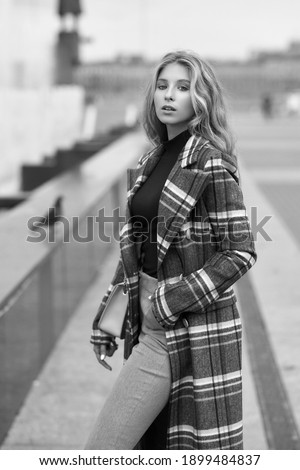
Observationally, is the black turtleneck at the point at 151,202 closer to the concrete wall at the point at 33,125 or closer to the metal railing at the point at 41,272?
the metal railing at the point at 41,272

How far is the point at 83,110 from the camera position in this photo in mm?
34094

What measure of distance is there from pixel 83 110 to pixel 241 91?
1895 inches

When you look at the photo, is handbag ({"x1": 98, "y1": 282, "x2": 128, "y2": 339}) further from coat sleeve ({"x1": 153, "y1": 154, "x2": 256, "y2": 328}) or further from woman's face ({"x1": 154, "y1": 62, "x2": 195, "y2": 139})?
woman's face ({"x1": 154, "y1": 62, "x2": 195, "y2": 139})

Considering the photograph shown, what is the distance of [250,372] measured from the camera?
5.41 meters

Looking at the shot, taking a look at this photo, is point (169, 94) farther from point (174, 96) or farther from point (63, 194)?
point (63, 194)

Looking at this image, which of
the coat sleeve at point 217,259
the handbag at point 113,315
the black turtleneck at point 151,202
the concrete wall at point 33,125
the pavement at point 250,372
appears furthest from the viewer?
the concrete wall at point 33,125

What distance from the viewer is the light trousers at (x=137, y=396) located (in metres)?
2.81

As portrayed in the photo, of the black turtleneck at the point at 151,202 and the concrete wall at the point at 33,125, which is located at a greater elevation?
the black turtleneck at the point at 151,202

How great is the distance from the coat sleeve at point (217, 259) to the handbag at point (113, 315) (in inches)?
11.5

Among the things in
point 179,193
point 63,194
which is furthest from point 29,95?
point 179,193

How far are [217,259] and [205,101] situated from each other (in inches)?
18.0

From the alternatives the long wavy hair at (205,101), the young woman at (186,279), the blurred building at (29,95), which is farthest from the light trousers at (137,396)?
the blurred building at (29,95)

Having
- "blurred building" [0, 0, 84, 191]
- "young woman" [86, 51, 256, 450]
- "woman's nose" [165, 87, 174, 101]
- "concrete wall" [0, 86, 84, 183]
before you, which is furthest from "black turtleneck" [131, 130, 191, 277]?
"concrete wall" [0, 86, 84, 183]

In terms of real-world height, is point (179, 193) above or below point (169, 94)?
below
